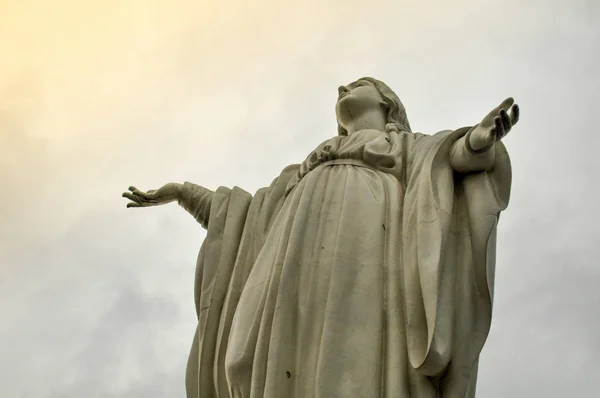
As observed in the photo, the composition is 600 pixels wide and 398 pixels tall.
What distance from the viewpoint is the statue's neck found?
30.2 feet

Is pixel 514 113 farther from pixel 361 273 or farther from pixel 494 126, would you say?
pixel 361 273

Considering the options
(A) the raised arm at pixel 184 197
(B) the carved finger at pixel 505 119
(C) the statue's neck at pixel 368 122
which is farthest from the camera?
(C) the statue's neck at pixel 368 122

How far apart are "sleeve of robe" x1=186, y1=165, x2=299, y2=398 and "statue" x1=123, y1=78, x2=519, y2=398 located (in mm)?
13

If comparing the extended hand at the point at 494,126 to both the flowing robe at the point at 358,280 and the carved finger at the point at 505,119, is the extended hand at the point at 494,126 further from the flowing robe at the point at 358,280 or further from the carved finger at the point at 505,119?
the flowing robe at the point at 358,280

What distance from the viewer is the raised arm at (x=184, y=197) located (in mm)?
8969

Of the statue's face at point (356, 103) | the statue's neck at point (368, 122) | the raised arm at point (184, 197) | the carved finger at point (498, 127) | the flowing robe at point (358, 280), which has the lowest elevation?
the flowing robe at point (358, 280)

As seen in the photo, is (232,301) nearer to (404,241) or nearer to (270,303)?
(270,303)

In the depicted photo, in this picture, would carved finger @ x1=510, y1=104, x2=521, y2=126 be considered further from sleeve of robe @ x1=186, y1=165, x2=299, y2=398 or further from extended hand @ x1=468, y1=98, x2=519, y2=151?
sleeve of robe @ x1=186, y1=165, x2=299, y2=398

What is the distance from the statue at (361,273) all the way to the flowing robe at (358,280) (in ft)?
0.04

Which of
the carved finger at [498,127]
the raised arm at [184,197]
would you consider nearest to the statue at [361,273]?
the carved finger at [498,127]

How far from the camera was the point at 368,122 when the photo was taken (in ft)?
30.3

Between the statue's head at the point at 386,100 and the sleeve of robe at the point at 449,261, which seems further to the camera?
the statue's head at the point at 386,100

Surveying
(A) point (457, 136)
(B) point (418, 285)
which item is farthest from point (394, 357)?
(A) point (457, 136)

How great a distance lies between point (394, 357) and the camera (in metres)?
6.55
